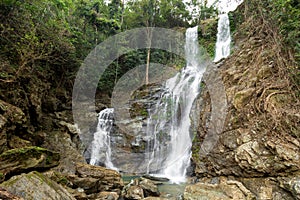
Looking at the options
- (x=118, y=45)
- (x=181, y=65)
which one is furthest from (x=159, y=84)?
(x=118, y=45)

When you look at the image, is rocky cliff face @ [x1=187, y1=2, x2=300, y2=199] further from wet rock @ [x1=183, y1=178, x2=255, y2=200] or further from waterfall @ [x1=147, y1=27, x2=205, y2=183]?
waterfall @ [x1=147, y1=27, x2=205, y2=183]

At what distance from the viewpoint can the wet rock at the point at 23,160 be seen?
10.8 ft

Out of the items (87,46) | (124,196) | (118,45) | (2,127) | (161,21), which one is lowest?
(124,196)

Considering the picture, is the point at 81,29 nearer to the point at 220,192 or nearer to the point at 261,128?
the point at 261,128

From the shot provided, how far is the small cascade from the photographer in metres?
9.86

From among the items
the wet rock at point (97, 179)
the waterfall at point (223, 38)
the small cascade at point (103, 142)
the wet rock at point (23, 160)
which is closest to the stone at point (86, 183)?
the wet rock at point (97, 179)

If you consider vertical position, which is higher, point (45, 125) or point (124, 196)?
point (45, 125)

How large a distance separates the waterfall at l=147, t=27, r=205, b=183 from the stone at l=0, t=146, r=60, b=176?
4458mm

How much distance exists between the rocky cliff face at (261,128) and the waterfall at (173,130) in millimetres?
1981

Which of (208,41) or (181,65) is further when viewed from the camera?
(181,65)

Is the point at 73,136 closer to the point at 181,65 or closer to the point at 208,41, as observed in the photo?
the point at 181,65

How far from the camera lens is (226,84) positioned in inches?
260

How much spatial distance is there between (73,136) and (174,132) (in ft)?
15.3

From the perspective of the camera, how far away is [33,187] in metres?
2.64
